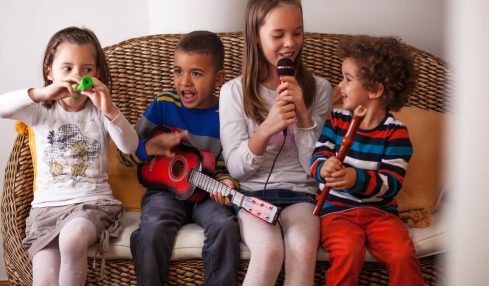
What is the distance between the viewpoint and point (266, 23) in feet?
5.53

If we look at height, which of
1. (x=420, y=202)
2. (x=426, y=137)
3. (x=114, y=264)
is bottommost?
(x=114, y=264)

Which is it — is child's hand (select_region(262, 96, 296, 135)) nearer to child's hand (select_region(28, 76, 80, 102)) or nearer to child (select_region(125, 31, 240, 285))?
child (select_region(125, 31, 240, 285))

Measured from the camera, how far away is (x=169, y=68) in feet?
6.73

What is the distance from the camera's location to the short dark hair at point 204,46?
5.82 feet

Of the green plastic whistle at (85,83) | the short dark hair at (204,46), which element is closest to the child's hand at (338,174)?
the short dark hair at (204,46)

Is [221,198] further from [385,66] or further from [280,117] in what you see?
[385,66]

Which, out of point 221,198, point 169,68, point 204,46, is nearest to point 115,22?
point 169,68

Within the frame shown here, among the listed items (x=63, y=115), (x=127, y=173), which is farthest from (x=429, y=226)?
(x=63, y=115)

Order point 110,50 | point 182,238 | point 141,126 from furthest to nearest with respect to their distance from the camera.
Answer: point 110,50
point 141,126
point 182,238

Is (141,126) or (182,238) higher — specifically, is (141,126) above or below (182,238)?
above

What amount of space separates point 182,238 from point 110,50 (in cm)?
78

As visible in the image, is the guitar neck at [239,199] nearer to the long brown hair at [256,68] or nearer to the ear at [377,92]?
the long brown hair at [256,68]

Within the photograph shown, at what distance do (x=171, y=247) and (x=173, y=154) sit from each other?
0.95ft

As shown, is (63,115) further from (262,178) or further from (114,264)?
(262,178)
